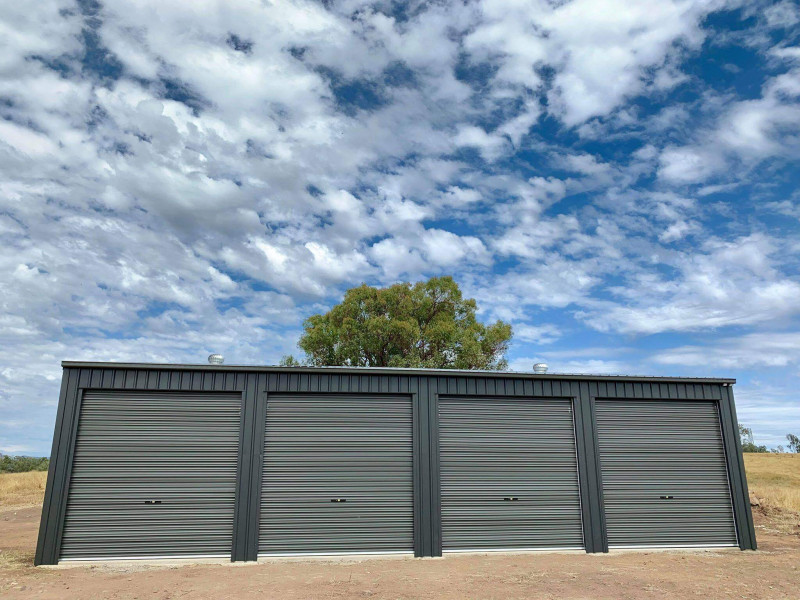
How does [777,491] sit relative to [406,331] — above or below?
below

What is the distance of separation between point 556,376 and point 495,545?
3980 millimetres

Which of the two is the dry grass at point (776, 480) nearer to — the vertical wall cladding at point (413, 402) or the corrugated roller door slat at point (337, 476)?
the vertical wall cladding at point (413, 402)

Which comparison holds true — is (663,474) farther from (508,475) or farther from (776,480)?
(776,480)

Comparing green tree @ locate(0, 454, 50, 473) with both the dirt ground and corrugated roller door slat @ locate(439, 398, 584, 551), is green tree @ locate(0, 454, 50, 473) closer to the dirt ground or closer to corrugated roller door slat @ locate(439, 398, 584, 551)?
the dirt ground

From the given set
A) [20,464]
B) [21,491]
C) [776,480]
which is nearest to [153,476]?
[21,491]

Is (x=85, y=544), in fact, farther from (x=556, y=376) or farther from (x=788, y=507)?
(x=788, y=507)

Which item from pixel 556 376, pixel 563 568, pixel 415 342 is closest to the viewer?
pixel 563 568

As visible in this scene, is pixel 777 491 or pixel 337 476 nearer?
pixel 337 476

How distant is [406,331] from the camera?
32906mm

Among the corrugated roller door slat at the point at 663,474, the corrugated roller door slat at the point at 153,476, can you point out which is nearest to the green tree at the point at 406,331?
the corrugated roller door slat at the point at 663,474

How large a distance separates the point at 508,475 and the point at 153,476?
7.62m

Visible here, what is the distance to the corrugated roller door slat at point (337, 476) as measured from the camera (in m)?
11.6

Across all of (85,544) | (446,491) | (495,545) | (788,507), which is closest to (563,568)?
(495,545)

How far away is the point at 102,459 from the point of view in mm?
11492
